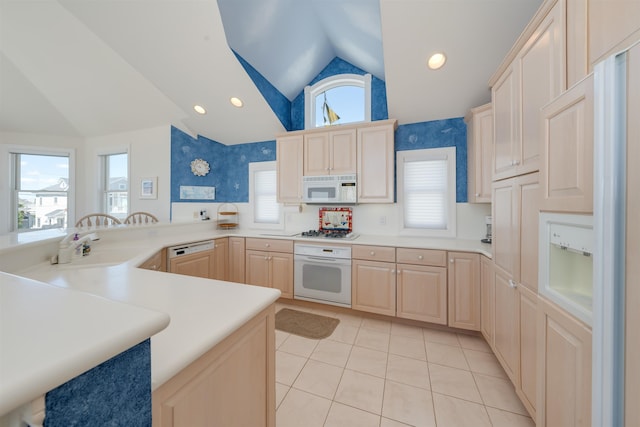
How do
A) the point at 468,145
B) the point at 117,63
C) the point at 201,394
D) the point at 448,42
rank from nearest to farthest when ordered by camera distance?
the point at 201,394 < the point at 448,42 < the point at 468,145 < the point at 117,63

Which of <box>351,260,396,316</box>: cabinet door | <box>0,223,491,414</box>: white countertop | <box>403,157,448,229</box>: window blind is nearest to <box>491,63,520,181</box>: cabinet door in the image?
<box>403,157,448,229</box>: window blind

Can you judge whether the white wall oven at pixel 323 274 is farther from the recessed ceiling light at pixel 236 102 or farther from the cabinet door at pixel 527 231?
the recessed ceiling light at pixel 236 102

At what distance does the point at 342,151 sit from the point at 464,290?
202 cm

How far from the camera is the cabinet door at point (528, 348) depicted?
1.31 m

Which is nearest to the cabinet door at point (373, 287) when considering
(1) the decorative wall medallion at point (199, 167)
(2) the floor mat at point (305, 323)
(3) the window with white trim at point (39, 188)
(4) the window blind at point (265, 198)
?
(2) the floor mat at point (305, 323)

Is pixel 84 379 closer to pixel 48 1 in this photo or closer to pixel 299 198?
pixel 299 198

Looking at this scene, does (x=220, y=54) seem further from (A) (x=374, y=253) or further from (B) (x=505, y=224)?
(B) (x=505, y=224)

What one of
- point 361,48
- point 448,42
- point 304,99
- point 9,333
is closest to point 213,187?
point 304,99

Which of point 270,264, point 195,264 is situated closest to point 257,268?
point 270,264

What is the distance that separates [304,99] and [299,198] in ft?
5.28

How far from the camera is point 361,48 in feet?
9.34

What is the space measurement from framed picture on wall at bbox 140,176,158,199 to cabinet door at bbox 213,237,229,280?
1.47 meters

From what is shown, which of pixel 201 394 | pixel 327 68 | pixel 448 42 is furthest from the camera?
pixel 327 68

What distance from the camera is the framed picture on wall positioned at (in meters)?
3.70
